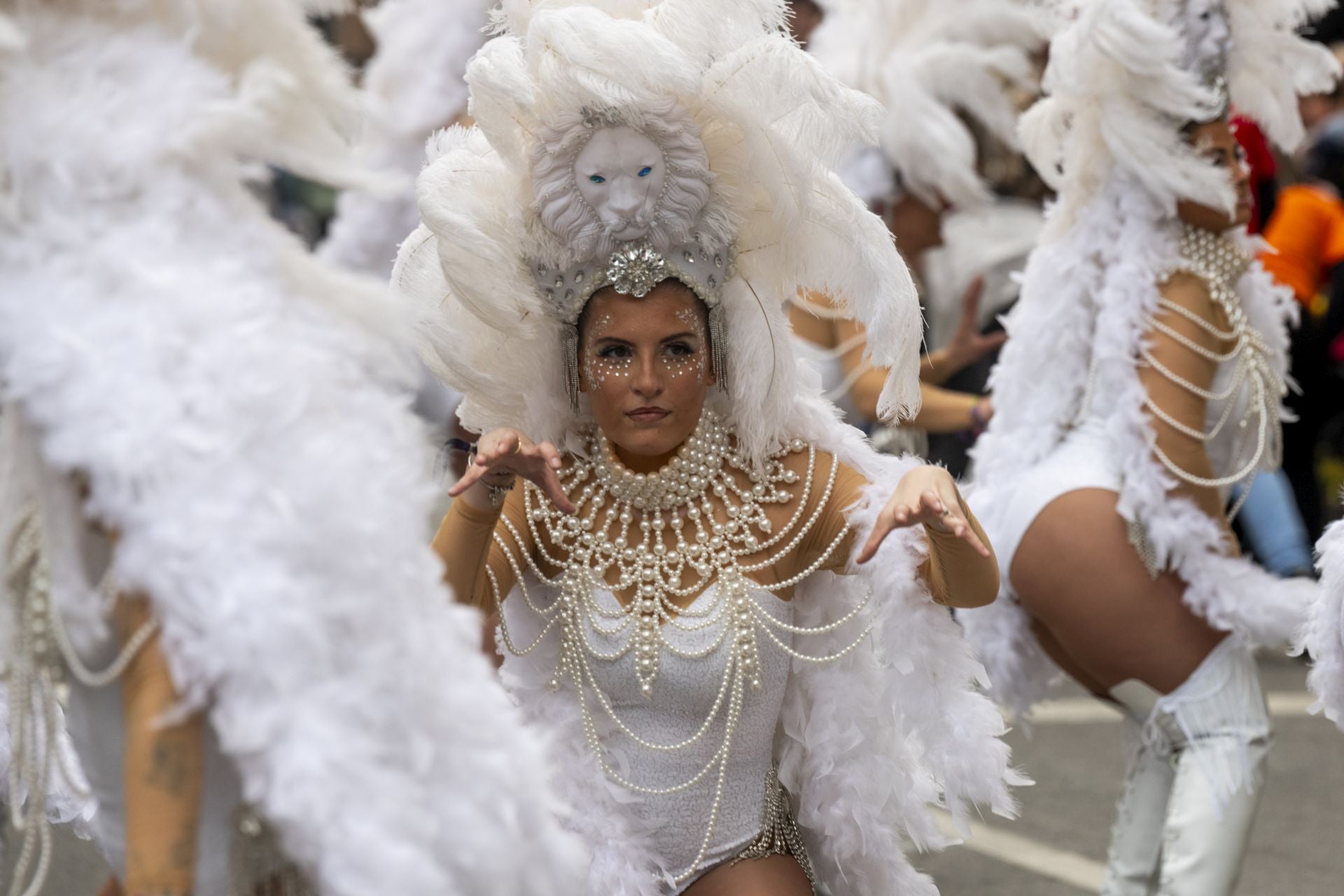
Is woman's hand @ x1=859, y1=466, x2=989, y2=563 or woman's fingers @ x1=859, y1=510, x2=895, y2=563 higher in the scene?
woman's hand @ x1=859, y1=466, x2=989, y2=563

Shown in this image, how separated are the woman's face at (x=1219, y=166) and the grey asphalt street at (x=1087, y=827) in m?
1.12

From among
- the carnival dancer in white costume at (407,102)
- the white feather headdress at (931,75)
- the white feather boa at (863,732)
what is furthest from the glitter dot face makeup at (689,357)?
the carnival dancer in white costume at (407,102)

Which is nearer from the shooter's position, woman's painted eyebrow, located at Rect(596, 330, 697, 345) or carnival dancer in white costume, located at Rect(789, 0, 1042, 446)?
woman's painted eyebrow, located at Rect(596, 330, 697, 345)

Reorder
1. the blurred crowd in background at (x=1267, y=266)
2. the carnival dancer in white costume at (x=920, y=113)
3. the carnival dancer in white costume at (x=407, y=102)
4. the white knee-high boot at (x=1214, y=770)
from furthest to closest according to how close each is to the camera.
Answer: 1. the carnival dancer in white costume at (x=407, y=102)
2. the blurred crowd in background at (x=1267, y=266)
3. the carnival dancer in white costume at (x=920, y=113)
4. the white knee-high boot at (x=1214, y=770)

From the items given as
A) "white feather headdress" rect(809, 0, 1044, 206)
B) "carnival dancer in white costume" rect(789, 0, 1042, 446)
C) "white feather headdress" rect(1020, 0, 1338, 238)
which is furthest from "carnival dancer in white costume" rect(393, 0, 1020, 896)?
"white feather headdress" rect(809, 0, 1044, 206)

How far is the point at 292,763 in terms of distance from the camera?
1.73 metres

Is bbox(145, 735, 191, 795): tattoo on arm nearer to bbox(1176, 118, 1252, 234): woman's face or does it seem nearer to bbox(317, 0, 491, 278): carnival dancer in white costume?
bbox(1176, 118, 1252, 234): woman's face

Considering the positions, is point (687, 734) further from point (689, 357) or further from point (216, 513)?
point (216, 513)

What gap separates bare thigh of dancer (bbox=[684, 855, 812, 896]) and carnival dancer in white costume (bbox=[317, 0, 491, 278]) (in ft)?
9.30

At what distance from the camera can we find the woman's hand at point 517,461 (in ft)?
7.98

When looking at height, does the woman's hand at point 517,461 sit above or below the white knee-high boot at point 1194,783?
above

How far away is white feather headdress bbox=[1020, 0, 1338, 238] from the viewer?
11.6 feet

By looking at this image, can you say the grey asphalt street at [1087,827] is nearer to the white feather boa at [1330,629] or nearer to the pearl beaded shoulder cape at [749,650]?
the white feather boa at [1330,629]

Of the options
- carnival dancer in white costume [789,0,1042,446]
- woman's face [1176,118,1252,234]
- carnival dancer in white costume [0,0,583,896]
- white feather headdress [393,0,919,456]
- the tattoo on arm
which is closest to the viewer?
carnival dancer in white costume [0,0,583,896]
